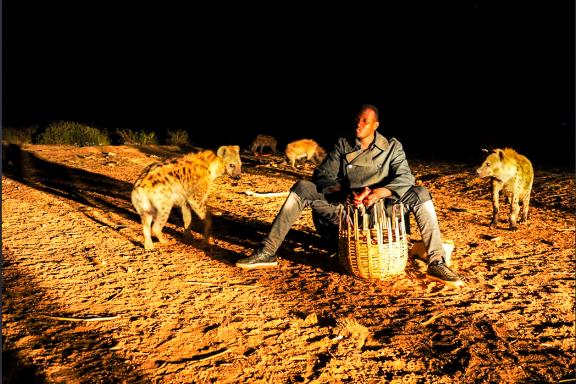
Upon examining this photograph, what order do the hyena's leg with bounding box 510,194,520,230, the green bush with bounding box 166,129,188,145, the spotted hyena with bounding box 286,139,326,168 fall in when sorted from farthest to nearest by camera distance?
the green bush with bounding box 166,129,188,145 < the spotted hyena with bounding box 286,139,326,168 < the hyena's leg with bounding box 510,194,520,230

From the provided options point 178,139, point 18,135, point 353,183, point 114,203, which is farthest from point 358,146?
point 18,135

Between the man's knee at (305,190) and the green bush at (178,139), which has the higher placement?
the green bush at (178,139)

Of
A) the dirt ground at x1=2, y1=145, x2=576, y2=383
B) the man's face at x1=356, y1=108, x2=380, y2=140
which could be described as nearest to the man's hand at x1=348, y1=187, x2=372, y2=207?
→ the man's face at x1=356, y1=108, x2=380, y2=140

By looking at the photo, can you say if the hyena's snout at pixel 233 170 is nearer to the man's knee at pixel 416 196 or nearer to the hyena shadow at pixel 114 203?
the hyena shadow at pixel 114 203

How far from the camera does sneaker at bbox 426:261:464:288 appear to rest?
3.47 meters

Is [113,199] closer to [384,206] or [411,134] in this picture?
[384,206]

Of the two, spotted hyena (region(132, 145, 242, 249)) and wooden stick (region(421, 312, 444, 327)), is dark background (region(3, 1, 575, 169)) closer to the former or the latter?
spotted hyena (region(132, 145, 242, 249))

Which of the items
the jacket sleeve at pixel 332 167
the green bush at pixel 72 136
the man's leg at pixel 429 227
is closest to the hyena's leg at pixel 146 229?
the jacket sleeve at pixel 332 167

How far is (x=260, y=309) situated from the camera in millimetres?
3184

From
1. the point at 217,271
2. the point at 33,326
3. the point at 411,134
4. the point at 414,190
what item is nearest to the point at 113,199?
the point at 217,271

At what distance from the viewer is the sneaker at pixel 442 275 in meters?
3.47

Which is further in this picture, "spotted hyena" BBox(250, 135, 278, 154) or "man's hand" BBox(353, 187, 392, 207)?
"spotted hyena" BBox(250, 135, 278, 154)

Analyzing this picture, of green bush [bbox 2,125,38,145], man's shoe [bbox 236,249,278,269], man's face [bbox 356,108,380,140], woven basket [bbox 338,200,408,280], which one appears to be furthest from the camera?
green bush [bbox 2,125,38,145]

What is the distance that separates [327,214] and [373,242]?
0.49m
